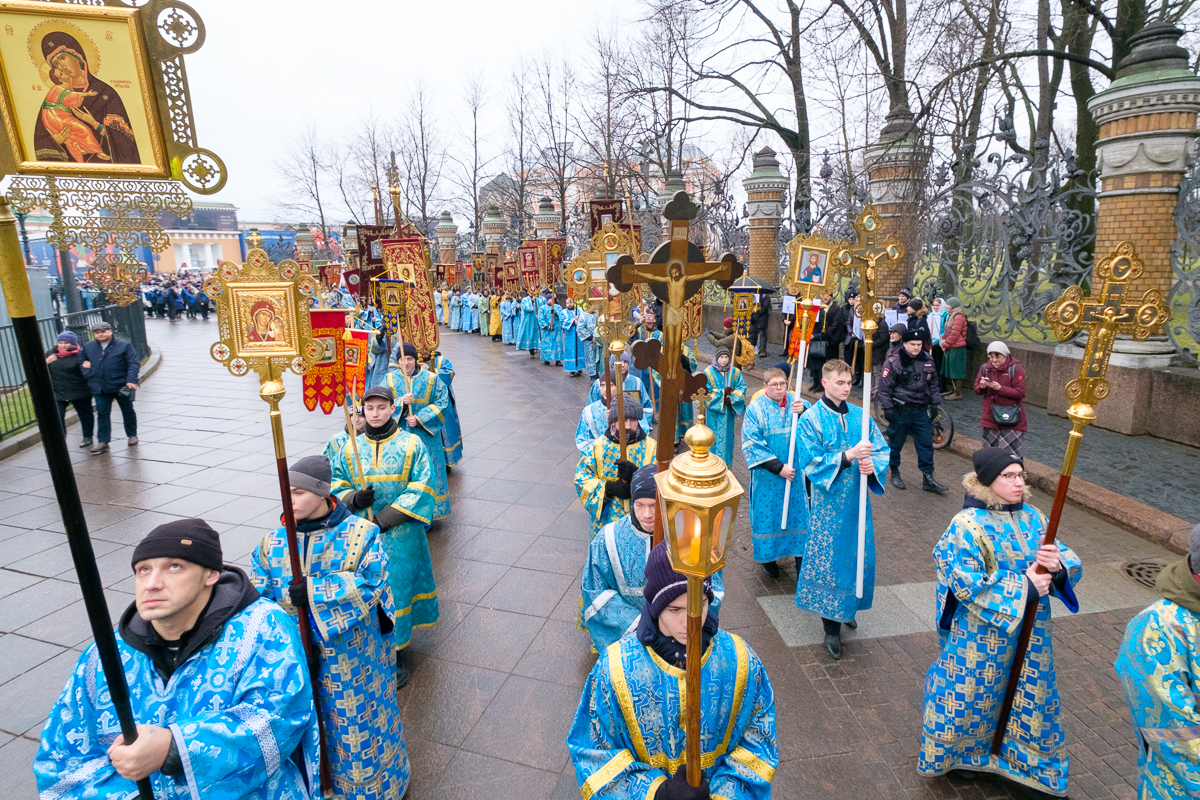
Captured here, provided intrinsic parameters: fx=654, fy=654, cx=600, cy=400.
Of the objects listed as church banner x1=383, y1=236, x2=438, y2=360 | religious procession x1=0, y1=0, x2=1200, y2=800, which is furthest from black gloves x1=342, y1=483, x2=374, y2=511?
church banner x1=383, y1=236, x2=438, y2=360

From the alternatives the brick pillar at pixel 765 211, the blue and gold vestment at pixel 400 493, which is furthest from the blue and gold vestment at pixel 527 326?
the blue and gold vestment at pixel 400 493

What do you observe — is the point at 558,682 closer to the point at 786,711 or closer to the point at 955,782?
the point at 786,711

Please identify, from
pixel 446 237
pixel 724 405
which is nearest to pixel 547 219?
pixel 446 237

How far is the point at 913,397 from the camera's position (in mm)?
8023

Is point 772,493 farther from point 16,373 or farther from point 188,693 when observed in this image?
point 16,373

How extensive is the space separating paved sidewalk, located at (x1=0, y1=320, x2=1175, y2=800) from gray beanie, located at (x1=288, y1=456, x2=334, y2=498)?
175 centimetres

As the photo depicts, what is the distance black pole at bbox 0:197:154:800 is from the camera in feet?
4.94

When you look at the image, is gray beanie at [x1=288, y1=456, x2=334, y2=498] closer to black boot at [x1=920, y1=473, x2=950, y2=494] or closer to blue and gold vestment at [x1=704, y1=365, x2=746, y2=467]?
blue and gold vestment at [x1=704, y1=365, x2=746, y2=467]

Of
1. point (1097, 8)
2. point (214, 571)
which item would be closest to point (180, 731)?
point (214, 571)

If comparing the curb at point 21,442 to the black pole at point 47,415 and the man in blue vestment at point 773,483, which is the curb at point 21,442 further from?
the black pole at point 47,415

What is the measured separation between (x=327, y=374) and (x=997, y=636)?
425cm

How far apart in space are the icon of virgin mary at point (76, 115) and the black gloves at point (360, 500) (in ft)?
9.17

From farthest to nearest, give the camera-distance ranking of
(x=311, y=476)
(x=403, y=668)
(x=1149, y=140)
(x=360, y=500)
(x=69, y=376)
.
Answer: (x=69, y=376) < (x=1149, y=140) < (x=403, y=668) < (x=360, y=500) < (x=311, y=476)

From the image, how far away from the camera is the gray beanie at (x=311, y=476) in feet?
10.6
